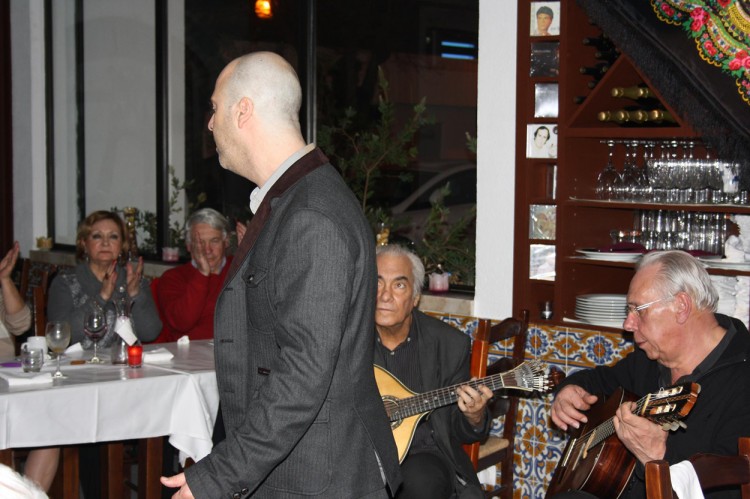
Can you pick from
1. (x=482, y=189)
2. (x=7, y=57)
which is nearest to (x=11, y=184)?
(x=7, y=57)

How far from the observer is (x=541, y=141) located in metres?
4.01

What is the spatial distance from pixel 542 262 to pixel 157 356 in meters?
1.66

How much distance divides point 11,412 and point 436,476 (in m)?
1.37

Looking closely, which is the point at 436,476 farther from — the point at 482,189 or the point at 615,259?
the point at 482,189

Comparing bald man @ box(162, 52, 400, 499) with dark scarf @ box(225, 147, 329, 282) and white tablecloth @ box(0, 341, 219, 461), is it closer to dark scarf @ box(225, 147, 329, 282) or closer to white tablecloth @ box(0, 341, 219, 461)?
dark scarf @ box(225, 147, 329, 282)

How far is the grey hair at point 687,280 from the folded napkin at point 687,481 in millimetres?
793

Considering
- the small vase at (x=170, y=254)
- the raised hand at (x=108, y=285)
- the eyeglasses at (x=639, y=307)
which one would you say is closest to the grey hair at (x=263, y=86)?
the eyeglasses at (x=639, y=307)

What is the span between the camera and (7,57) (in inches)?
281

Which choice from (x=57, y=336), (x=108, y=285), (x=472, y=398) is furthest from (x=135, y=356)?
(x=472, y=398)

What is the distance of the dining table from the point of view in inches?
121

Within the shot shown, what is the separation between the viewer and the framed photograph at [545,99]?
3977 millimetres

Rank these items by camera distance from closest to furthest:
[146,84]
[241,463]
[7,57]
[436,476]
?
[241,463] → [436,476] → [146,84] → [7,57]

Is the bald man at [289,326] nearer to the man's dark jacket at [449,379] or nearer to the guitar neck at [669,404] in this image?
the guitar neck at [669,404]

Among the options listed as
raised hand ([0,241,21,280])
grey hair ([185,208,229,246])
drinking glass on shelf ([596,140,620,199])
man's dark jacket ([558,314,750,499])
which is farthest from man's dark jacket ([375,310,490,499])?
raised hand ([0,241,21,280])
